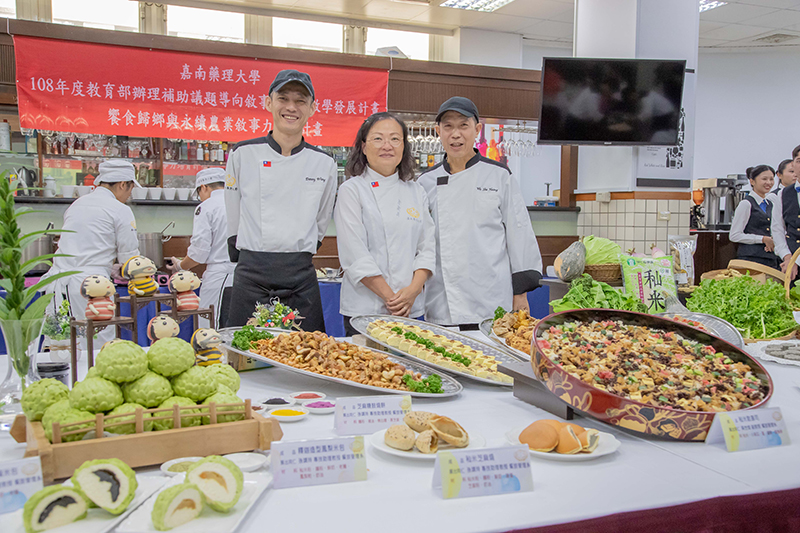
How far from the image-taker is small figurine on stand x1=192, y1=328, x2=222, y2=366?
1.63 meters

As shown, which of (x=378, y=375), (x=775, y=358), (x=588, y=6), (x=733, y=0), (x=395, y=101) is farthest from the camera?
(x=733, y=0)

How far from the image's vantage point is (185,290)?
81.4 inches

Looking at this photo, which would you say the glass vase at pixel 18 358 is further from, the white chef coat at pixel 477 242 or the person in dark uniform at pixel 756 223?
the person in dark uniform at pixel 756 223

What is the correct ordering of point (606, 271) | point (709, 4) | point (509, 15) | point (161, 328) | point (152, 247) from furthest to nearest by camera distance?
point (509, 15), point (709, 4), point (152, 247), point (606, 271), point (161, 328)

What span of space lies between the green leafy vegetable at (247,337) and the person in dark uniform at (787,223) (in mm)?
4740

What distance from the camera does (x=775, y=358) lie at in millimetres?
1923

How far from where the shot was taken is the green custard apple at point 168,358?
115cm

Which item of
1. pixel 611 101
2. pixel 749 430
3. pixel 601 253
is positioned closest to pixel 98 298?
pixel 749 430

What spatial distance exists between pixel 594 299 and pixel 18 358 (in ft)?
6.44

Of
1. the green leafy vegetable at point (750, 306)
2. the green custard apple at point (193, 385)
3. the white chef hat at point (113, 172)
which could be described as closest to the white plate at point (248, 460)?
the green custard apple at point (193, 385)

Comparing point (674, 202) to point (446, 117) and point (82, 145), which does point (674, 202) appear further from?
point (82, 145)

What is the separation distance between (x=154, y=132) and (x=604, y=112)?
152 inches

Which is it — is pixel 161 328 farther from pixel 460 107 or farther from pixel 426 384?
pixel 460 107

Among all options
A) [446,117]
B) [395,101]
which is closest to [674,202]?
[395,101]
